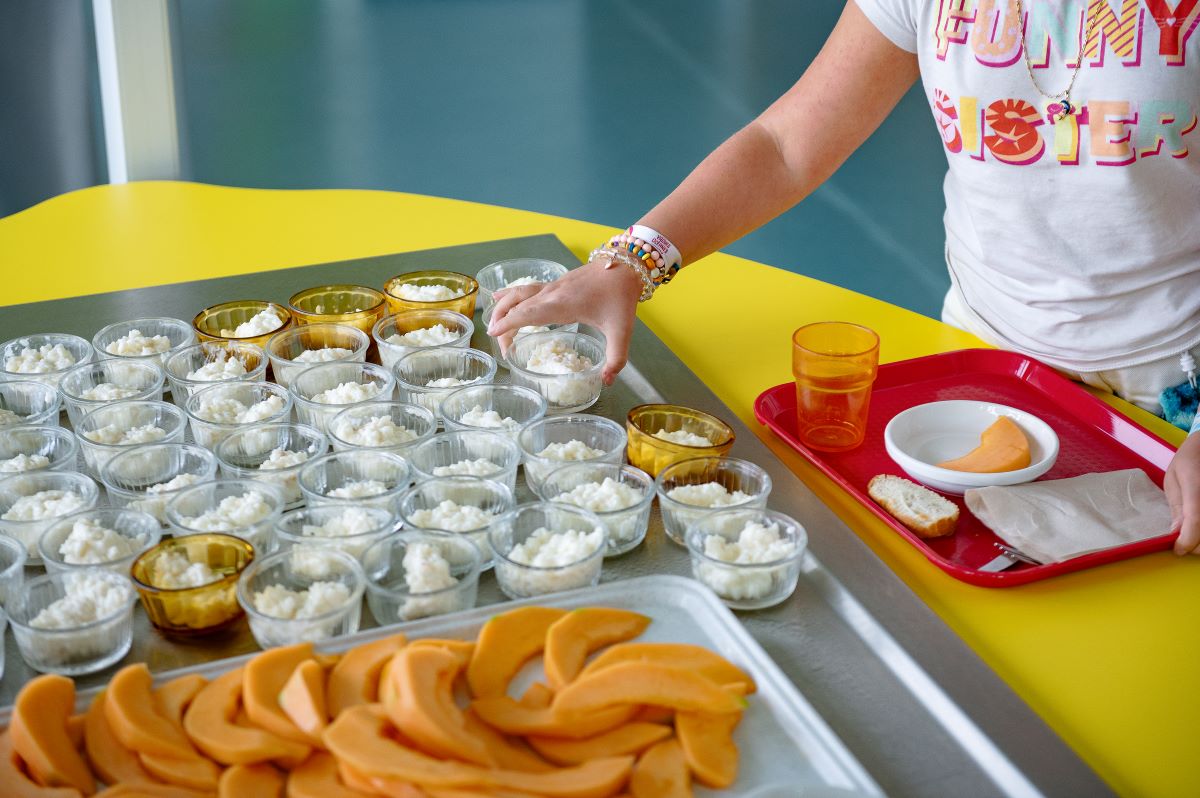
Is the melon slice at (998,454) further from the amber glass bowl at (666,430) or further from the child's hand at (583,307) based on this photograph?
the child's hand at (583,307)

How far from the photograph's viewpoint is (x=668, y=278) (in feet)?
6.03

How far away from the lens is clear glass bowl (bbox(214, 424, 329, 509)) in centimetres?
141

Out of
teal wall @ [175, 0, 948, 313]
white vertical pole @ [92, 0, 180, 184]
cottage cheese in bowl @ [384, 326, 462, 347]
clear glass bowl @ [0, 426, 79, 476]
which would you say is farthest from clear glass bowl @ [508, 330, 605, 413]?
teal wall @ [175, 0, 948, 313]

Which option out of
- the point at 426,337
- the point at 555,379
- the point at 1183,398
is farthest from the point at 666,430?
the point at 1183,398

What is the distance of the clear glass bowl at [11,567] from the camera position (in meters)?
1.21

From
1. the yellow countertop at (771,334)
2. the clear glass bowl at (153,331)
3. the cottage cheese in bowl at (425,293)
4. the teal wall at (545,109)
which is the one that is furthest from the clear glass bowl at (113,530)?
the teal wall at (545,109)

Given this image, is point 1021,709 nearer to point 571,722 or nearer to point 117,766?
point 571,722

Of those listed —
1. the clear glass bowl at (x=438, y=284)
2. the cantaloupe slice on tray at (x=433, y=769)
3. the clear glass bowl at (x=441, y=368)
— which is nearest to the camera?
the cantaloupe slice on tray at (x=433, y=769)

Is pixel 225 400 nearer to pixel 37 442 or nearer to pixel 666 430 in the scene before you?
pixel 37 442

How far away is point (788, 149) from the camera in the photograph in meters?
1.95

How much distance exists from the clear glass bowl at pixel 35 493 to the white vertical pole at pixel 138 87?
1380mm

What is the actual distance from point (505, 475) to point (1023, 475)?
0.62 metres

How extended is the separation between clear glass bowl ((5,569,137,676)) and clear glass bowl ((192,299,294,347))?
24.4 inches

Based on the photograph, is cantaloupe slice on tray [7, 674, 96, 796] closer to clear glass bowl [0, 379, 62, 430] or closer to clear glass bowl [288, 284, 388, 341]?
A: clear glass bowl [0, 379, 62, 430]
